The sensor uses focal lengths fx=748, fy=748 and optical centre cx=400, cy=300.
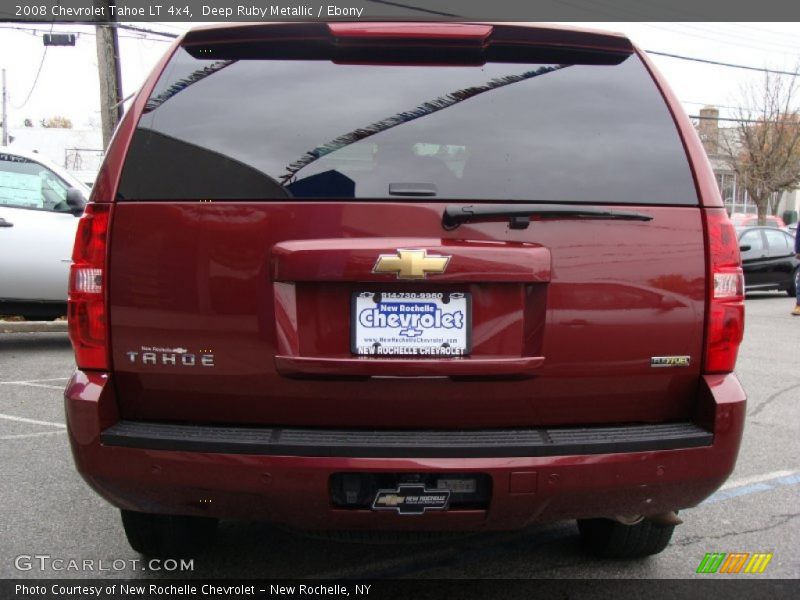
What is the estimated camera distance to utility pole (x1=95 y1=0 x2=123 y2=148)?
12180 millimetres

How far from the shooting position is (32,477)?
3957 millimetres

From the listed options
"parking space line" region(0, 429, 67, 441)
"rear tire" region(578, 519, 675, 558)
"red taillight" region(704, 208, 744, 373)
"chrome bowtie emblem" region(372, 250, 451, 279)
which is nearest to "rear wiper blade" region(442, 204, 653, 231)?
"chrome bowtie emblem" region(372, 250, 451, 279)

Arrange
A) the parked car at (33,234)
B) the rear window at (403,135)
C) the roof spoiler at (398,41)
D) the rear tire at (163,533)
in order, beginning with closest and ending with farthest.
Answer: the rear window at (403,135)
the roof spoiler at (398,41)
the rear tire at (163,533)
the parked car at (33,234)

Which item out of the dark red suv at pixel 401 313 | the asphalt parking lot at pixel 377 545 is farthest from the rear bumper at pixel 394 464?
the asphalt parking lot at pixel 377 545

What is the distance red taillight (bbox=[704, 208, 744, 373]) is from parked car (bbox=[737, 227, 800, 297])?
13.1m

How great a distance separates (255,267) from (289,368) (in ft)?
1.03

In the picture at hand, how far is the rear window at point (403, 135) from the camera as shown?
→ 2.25 m

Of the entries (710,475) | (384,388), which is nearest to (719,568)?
(710,475)

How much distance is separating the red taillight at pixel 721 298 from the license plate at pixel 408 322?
2.52 ft

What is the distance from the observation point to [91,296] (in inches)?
89.7

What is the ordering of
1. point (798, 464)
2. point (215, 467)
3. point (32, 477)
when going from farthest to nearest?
point (798, 464) < point (32, 477) < point (215, 467)

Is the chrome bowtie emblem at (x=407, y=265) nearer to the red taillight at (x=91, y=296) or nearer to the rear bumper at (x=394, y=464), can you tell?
the rear bumper at (x=394, y=464)

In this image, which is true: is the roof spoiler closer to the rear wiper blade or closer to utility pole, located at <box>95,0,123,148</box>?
the rear wiper blade

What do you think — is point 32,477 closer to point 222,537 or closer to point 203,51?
point 222,537
